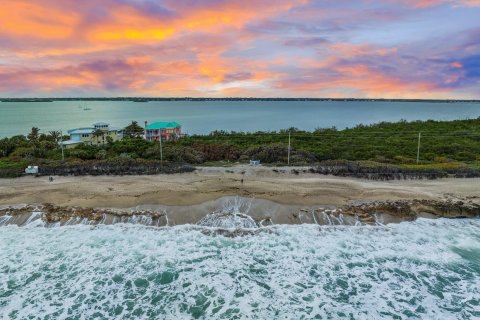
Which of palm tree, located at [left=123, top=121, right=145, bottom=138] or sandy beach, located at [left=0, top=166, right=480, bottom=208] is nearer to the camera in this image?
sandy beach, located at [left=0, top=166, right=480, bottom=208]

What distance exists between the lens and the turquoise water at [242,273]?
1047 cm

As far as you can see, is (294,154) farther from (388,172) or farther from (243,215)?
(243,215)

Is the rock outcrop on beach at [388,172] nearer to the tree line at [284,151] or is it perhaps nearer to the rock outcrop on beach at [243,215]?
the tree line at [284,151]

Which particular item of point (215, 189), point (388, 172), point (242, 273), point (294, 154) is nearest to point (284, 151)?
point (294, 154)

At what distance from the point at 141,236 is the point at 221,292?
563 centimetres

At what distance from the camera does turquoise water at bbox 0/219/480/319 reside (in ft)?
34.3

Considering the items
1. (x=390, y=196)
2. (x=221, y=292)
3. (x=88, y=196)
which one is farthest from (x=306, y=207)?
(x=88, y=196)

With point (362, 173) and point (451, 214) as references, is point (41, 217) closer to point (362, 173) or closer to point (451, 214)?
point (362, 173)

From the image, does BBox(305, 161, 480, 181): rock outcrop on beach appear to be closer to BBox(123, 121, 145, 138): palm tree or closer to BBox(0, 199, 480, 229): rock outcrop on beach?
BBox(0, 199, 480, 229): rock outcrop on beach

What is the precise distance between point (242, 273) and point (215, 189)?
25.2ft

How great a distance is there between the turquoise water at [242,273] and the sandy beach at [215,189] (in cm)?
250

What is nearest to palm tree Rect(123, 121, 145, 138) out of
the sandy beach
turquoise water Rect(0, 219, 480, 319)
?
the sandy beach

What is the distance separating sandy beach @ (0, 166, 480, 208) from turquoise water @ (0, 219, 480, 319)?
8.21ft

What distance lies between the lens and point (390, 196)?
18.6m
